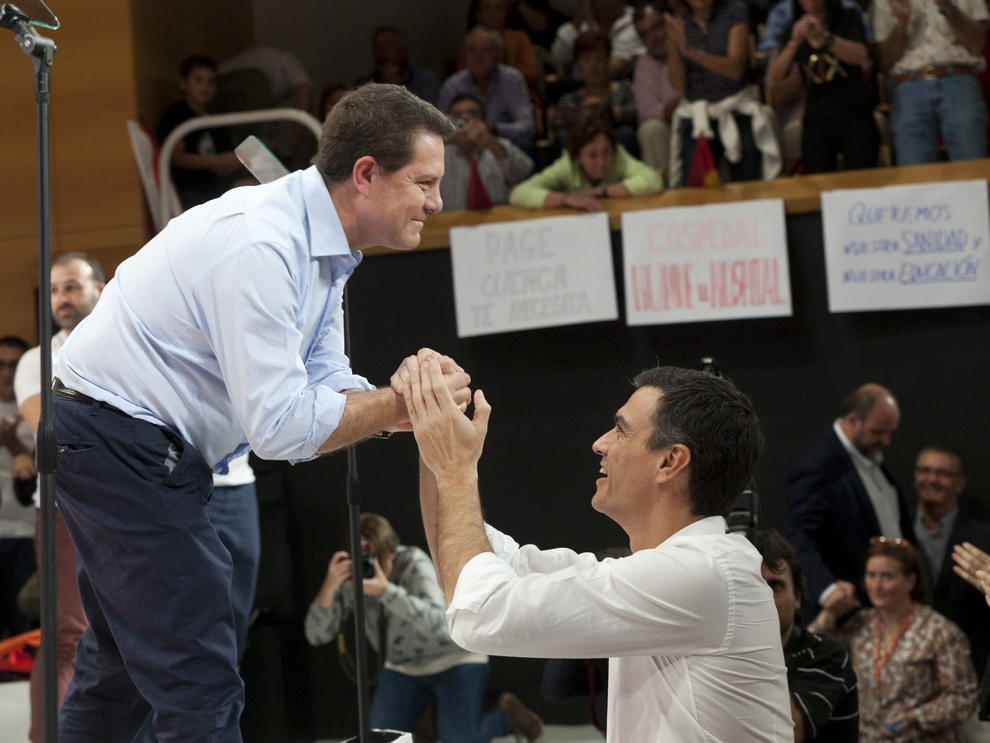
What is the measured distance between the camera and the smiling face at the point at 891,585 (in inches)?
161

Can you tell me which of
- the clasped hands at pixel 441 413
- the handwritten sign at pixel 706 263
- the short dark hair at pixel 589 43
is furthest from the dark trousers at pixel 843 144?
the clasped hands at pixel 441 413

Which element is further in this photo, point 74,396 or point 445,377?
point 74,396

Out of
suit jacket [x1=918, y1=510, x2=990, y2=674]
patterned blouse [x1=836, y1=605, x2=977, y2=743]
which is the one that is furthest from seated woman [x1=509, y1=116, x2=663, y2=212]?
patterned blouse [x1=836, y1=605, x2=977, y2=743]

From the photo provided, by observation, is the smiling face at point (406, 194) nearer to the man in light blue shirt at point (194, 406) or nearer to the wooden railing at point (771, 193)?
the man in light blue shirt at point (194, 406)

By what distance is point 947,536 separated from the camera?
15.0 feet

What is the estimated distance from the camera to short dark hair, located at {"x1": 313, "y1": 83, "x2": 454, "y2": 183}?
7.31 feet

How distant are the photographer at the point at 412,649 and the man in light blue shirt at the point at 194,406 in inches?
84.9

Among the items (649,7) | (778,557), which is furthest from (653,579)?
(649,7)

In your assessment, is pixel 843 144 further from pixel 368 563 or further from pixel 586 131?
pixel 368 563

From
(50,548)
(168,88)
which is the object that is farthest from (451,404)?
(168,88)

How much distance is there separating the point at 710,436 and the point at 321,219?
0.78 m

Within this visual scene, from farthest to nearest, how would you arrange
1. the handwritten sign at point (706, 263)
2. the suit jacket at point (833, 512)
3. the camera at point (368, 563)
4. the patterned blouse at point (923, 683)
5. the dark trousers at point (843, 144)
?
1. the dark trousers at point (843, 144)
2. the handwritten sign at point (706, 263)
3. the suit jacket at point (833, 512)
4. the camera at point (368, 563)
5. the patterned blouse at point (923, 683)

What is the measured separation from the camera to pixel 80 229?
18.3 feet

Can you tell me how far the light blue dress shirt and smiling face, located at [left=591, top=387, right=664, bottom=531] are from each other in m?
0.47
